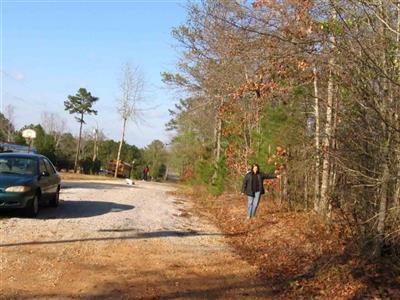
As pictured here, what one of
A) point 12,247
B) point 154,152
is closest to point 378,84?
point 12,247

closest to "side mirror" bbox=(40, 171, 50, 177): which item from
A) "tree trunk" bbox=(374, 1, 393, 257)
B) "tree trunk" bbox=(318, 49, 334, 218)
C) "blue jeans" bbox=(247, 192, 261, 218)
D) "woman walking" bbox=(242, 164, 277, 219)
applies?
"woman walking" bbox=(242, 164, 277, 219)

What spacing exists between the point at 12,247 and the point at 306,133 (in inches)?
286

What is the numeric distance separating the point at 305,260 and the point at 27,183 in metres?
6.82

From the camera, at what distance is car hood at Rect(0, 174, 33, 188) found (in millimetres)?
13000

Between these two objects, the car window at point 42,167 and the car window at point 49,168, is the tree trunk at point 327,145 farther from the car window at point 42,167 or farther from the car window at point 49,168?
the car window at point 49,168

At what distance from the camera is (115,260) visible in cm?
961

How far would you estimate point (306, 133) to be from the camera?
13719 millimetres

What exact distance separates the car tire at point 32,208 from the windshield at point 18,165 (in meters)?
0.92

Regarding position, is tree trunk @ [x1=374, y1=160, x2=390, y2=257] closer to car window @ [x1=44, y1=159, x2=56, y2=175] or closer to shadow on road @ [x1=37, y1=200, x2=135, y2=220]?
shadow on road @ [x1=37, y1=200, x2=135, y2=220]

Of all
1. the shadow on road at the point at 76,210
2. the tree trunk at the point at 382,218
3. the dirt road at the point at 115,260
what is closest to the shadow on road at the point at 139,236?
the dirt road at the point at 115,260

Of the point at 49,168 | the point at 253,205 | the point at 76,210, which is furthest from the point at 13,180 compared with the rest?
the point at 253,205

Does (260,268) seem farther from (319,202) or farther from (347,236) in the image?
(319,202)

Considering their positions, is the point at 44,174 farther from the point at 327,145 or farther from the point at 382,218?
the point at 382,218

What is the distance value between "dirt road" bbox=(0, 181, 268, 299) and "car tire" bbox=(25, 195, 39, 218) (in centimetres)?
22
